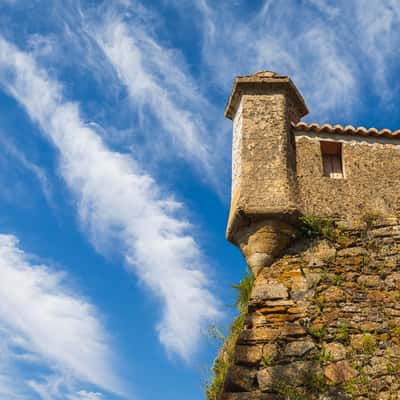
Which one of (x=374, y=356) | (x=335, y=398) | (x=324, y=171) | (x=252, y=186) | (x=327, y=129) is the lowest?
(x=335, y=398)

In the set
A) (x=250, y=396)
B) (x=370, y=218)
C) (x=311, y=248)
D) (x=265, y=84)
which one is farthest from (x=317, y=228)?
(x=265, y=84)

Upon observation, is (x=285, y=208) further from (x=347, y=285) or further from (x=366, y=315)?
(x=366, y=315)

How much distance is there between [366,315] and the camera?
20.2ft

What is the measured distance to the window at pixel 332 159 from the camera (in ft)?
25.6

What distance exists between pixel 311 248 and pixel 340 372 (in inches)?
75.3

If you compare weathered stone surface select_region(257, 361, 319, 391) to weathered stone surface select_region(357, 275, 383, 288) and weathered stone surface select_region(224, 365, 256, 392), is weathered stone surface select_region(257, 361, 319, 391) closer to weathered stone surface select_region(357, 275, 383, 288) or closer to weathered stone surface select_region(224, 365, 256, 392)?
weathered stone surface select_region(224, 365, 256, 392)

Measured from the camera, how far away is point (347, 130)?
7.94 metres

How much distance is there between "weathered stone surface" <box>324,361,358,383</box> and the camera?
5543 millimetres

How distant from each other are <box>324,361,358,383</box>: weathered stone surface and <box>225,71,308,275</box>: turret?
5.77ft

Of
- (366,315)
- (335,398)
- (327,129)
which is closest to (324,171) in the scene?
(327,129)

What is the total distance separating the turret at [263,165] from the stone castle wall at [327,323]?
1.31 feet

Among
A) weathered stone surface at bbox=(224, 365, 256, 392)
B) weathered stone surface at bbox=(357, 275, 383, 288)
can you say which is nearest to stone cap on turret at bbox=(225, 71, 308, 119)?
weathered stone surface at bbox=(357, 275, 383, 288)

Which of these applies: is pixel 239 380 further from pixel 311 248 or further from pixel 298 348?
pixel 311 248

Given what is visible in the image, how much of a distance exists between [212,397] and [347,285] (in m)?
2.40
